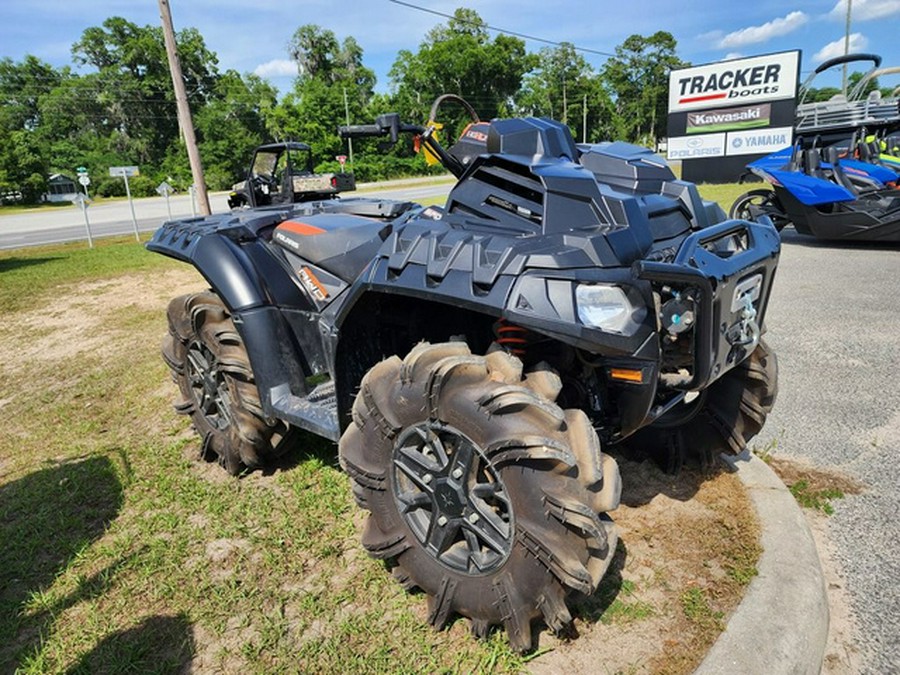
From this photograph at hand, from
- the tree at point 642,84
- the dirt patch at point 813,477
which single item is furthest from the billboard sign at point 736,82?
the tree at point 642,84

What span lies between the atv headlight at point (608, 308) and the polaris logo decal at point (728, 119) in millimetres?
23618

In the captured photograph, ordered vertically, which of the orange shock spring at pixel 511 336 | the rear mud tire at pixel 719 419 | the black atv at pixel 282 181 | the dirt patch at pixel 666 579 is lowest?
the dirt patch at pixel 666 579

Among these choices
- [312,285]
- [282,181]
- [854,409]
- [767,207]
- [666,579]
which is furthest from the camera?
[767,207]

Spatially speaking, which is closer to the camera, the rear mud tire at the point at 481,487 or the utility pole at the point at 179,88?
the rear mud tire at the point at 481,487

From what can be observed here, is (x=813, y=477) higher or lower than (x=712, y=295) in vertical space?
lower

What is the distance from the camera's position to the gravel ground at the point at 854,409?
240cm

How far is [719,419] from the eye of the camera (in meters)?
2.88

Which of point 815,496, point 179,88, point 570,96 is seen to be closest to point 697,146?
point 179,88

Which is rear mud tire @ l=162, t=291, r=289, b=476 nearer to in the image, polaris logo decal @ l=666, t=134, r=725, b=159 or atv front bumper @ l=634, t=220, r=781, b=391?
atv front bumper @ l=634, t=220, r=781, b=391

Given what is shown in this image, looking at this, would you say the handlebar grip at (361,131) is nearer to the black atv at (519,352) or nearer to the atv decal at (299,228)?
the black atv at (519,352)

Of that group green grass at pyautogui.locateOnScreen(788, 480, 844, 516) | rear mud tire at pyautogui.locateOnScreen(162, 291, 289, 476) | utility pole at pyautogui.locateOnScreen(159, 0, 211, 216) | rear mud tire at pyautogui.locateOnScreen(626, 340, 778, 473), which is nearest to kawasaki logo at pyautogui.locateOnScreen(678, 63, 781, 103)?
utility pole at pyautogui.locateOnScreen(159, 0, 211, 216)

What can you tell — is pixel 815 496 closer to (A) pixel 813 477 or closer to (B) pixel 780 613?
(A) pixel 813 477

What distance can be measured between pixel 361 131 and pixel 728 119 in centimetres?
2326

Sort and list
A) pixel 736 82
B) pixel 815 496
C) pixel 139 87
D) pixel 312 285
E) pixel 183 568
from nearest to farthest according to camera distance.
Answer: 1. pixel 183 568
2. pixel 815 496
3. pixel 312 285
4. pixel 736 82
5. pixel 139 87
